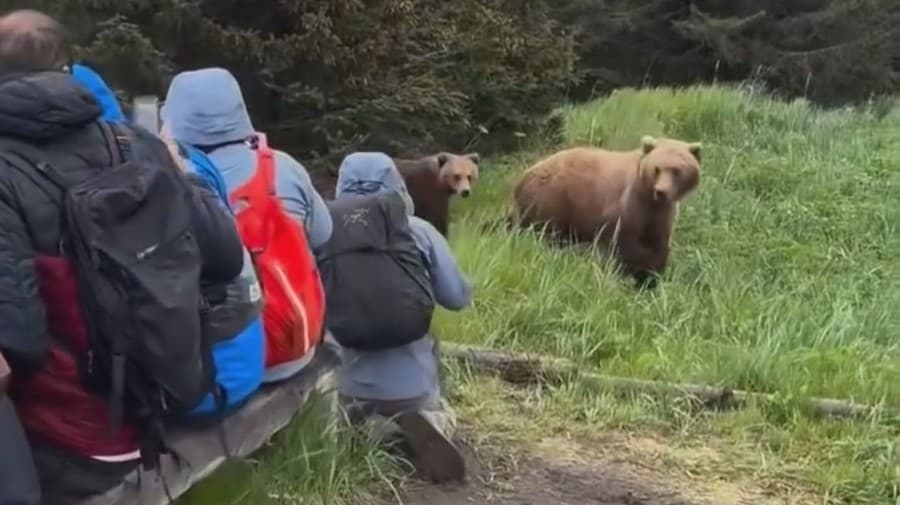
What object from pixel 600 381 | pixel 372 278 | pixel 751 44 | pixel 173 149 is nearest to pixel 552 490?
pixel 372 278

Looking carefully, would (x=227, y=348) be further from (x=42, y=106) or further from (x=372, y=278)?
(x=372, y=278)

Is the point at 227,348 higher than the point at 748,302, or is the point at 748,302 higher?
the point at 227,348

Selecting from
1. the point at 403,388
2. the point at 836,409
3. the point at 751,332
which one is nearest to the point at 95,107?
the point at 403,388

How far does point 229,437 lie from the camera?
416cm

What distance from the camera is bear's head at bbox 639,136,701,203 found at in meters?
9.87

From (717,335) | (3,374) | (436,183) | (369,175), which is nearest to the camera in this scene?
(3,374)

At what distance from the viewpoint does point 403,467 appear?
207 inches

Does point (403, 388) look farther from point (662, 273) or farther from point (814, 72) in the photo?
point (814, 72)

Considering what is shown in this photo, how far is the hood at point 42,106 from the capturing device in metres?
3.35

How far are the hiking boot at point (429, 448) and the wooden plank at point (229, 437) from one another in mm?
405

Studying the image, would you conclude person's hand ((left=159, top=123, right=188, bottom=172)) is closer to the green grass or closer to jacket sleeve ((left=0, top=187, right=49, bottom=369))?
jacket sleeve ((left=0, top=187, right=49, bottom=369))

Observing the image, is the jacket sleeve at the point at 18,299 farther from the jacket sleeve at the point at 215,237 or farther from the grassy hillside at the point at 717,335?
the grassy hillside at the point at 717,335

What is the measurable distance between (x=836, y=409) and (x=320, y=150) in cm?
759

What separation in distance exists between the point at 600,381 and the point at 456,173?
4691mm
